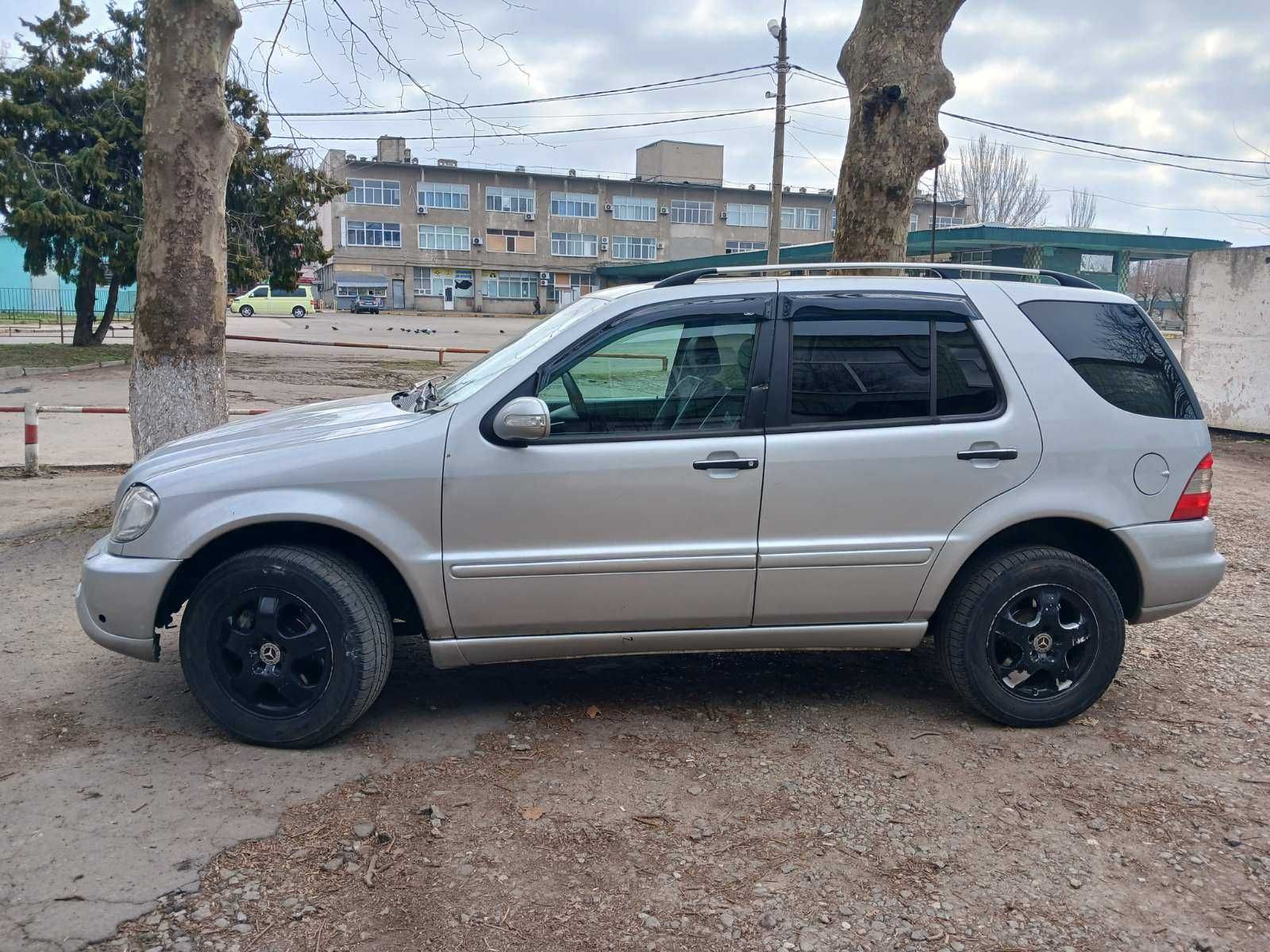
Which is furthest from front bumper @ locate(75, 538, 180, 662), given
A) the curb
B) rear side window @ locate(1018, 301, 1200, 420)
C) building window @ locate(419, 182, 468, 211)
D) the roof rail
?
building window @ locate(419, 182, 468, 211)

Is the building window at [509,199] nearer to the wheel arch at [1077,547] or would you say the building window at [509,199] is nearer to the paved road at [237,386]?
the paved road at [237,386]

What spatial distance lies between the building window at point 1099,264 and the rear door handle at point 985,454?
146 ft

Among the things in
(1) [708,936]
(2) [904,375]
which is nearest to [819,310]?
(2) [904,375]

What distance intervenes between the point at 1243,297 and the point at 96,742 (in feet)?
49.7

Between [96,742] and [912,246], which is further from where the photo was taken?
[912,246]

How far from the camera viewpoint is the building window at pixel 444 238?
254 feet

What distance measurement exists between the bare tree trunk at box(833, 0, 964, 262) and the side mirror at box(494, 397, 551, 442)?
16.6 ft

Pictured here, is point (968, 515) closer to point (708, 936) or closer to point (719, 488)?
point (719, 488)

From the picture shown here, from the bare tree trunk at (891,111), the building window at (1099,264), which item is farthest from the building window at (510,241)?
the bare tree trunk at (891,111)

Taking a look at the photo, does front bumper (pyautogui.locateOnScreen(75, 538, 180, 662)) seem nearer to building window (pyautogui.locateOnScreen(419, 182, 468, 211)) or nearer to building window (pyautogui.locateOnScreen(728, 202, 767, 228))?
building window (pyautogui.locateOnScreen(419, 182, 468, 211))

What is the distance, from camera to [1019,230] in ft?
121

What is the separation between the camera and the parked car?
58281mm

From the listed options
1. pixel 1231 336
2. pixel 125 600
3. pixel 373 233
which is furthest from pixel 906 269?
pixel 373 233

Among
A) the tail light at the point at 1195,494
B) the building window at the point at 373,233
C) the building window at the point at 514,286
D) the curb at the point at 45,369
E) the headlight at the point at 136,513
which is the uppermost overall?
the building window at the point at 373,233
